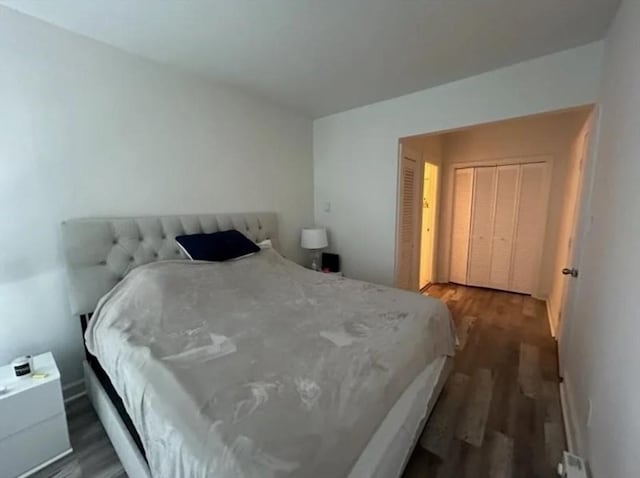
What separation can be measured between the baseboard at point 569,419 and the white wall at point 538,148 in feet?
7.30

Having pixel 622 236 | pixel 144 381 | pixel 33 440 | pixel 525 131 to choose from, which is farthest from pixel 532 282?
pixel 33 440

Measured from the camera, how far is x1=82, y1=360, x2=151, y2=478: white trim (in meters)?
1.21

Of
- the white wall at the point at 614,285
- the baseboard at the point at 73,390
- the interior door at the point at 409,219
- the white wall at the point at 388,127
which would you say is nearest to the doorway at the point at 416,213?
the interior door at the point at 409,219

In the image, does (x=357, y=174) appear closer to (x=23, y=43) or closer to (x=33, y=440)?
(x=23, y=43)

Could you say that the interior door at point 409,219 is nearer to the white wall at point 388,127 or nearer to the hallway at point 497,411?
the white wall at point 388,127

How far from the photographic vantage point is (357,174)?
3363 millimetres

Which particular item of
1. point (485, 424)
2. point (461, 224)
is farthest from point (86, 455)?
point (461, 224)

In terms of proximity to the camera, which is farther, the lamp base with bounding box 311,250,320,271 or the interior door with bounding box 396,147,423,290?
the lamp base with bounding box 311,250,320,271

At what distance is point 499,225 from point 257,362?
13.9 feet

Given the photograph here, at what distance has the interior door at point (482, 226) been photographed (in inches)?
165

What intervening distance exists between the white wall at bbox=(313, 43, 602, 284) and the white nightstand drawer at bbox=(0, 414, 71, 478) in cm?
281

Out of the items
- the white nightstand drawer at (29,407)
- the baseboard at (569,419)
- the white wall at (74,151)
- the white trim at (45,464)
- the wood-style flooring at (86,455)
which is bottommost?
the wood-style flooring at (86,455)

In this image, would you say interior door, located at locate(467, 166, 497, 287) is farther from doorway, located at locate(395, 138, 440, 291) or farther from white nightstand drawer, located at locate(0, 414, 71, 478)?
white nightstand drawer, located at locate(0, 414, 71, 478)

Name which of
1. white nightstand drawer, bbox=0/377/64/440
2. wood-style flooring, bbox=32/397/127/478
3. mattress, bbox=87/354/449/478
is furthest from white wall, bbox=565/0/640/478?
white nightstand drawer, bbox=0/377/64/440
